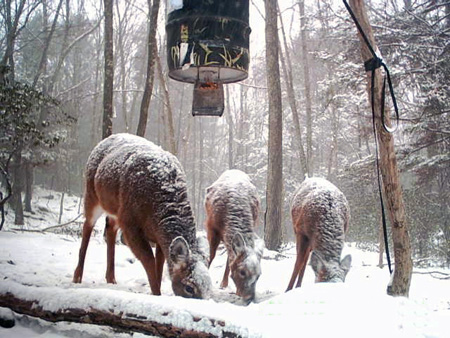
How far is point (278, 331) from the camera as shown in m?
2.20

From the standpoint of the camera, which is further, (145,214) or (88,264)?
(88,264)

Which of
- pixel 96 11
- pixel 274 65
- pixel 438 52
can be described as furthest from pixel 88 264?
pixel 96 11

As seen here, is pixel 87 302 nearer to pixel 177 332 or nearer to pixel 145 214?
pixel 177 332

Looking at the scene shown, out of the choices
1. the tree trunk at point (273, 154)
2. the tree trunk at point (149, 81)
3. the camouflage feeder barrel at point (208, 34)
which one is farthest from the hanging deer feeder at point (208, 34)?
the tree trunk at point (273, 154)

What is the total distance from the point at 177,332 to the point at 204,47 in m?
2.80

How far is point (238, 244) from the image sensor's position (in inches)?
222

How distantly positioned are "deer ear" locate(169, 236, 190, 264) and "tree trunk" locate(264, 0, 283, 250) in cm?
733

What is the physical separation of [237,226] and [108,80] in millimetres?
5291

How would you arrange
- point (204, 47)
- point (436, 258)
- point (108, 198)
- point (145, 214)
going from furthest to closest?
point (436, 258) < point (108, 198) < point (145, 214) < point (204, 47)

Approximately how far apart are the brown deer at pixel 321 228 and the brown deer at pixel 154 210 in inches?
72.7

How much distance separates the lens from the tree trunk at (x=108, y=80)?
925 centimetres

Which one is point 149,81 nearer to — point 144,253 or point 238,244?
point 238,244

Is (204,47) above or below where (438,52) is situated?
below

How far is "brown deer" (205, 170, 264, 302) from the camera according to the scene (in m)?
5.36
